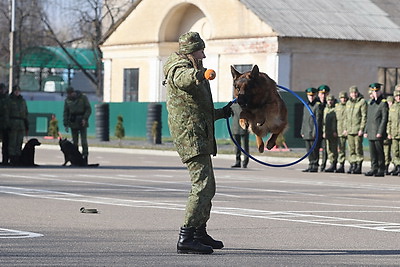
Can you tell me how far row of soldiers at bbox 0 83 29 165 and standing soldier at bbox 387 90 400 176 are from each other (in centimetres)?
860

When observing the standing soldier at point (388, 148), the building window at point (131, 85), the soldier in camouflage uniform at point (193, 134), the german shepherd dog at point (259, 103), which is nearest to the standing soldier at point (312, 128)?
the standing soldier at point (388, 148)

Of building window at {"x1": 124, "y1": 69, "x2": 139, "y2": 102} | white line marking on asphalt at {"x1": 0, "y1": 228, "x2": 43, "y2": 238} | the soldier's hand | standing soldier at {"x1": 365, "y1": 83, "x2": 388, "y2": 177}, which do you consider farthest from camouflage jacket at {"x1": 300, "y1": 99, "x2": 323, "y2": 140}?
building window at {"x1": 124, "y1": 69, "x2": 139, "y2": 102}

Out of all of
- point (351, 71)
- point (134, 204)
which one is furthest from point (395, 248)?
point (351, 71)

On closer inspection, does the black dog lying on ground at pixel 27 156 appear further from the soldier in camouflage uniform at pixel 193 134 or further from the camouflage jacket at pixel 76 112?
the soldier in camouflage uniform at pixel 193 134

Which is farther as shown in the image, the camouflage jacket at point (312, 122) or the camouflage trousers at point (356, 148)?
the camouflage jacket at point (312, 122)

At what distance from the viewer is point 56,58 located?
8119cm

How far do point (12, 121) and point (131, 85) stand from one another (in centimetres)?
3151

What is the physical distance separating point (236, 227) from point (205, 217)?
8.13ft

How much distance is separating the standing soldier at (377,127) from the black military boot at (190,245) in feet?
48.6

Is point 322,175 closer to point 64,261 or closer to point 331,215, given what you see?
point 331,215

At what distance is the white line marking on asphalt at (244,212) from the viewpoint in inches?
539

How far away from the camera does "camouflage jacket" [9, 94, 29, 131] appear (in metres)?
26.0

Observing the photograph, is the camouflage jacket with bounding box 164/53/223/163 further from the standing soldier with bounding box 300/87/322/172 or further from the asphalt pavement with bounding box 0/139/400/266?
the standing soldier with bounding box 300/87/322/172

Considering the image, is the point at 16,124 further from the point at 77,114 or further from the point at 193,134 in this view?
the point at 193,134
